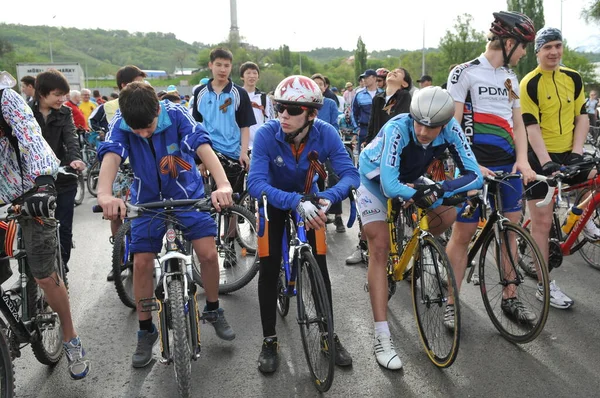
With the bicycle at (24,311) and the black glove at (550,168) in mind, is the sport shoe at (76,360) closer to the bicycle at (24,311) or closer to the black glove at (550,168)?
the bicycle at (24,311)

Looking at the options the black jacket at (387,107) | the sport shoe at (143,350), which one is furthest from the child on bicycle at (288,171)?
the black jacket at (387,107)

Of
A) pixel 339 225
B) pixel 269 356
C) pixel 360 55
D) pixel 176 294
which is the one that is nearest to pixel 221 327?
pixel 269 356

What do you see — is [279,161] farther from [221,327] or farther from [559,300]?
[559,300]

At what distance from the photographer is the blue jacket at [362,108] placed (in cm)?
907

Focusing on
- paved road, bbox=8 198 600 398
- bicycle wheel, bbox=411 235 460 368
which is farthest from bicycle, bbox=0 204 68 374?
bicycle wheel, bbox=411 235 460 368

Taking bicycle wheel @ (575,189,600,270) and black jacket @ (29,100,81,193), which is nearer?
black jacket @ (29,100,81,193)

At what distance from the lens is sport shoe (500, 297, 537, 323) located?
4219mm

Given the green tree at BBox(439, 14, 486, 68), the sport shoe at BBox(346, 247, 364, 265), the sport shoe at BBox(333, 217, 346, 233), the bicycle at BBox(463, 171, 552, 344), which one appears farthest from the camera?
the green tree at BBox(439, 14, 486, 68)

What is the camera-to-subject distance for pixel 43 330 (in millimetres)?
3818

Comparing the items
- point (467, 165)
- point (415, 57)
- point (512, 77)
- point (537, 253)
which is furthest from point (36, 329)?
point (415, 57)

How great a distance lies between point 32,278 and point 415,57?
9904 cm

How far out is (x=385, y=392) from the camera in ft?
11.6

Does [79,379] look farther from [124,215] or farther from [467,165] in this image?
[467,165]

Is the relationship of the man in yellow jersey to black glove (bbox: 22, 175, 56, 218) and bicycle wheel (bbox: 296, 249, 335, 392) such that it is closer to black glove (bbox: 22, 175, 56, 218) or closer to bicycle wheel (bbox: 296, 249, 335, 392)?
bicycle wheel (bbox: 296, 249, 335, 392)
